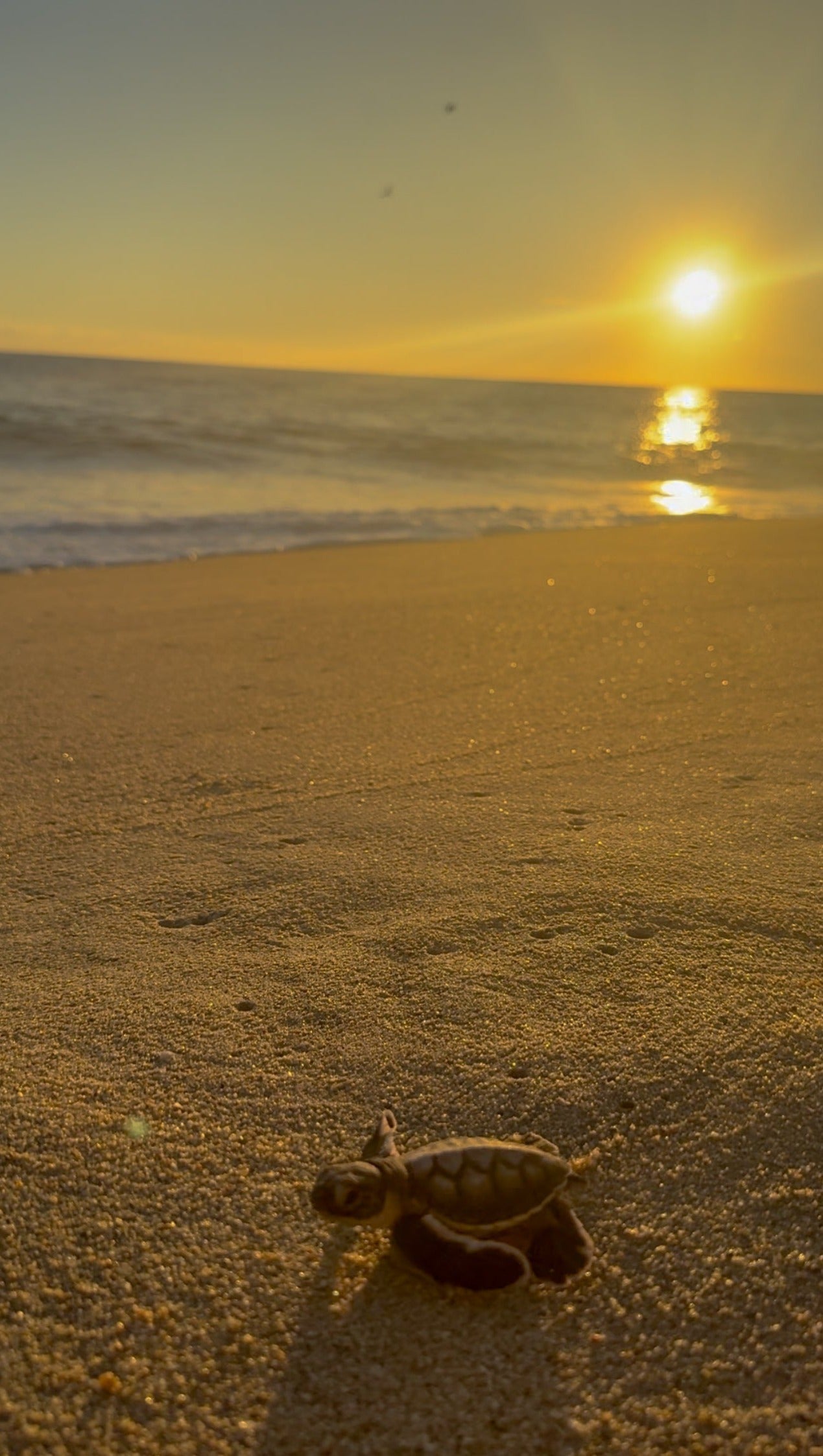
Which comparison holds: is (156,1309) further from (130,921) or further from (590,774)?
(590,774)

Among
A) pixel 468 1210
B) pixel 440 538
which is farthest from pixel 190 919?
pixel 440 538

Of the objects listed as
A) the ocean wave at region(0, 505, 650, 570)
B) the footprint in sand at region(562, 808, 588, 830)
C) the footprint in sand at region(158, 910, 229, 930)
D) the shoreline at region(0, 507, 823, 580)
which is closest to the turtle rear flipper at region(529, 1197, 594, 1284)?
the footprint in sand at region(158, 910, 229, 930)

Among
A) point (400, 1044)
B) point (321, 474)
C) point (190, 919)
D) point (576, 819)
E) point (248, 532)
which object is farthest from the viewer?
point (321, 474)

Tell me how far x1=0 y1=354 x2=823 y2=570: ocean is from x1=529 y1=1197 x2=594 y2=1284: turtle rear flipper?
7.52 m

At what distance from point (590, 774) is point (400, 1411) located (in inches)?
90.0

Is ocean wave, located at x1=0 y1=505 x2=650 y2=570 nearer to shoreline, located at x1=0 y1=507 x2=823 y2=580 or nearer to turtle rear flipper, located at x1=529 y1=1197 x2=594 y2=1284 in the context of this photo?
shoreline, located at x1=0 y1=507 x2=823 y2=580

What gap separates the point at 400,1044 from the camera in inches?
80.2

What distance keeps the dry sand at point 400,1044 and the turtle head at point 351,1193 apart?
0.52 ft

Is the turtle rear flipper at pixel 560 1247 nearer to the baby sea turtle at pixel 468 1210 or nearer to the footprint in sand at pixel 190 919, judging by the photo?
the baby sea turtle at pixel 468 1210

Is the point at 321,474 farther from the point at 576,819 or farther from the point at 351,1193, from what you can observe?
the point at 351,1193

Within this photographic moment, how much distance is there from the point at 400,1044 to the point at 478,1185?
0.58 metres

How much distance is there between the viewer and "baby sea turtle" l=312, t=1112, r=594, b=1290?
1450 mm

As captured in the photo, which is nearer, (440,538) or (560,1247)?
(560,1247)

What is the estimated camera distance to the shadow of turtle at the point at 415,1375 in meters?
1.31
